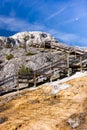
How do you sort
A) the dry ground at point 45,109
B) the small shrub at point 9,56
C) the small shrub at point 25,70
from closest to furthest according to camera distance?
the dry ground at point 45,109 < the small shrub at point 25,70 < the small shrub at point 9,56

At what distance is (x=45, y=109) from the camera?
1091 inches

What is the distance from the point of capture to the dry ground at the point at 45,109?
24484 millimetres

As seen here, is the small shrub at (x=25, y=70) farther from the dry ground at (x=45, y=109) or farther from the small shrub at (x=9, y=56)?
the dry ground at (x=45, y=109)

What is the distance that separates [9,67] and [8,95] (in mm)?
16829

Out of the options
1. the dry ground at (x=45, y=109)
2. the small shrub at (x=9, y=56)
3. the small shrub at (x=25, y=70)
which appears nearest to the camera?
the dry ground at (x=45, y=109)

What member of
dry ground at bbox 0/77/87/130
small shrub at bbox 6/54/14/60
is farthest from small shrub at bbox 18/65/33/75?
dry ground at bbox 0/77/87/130

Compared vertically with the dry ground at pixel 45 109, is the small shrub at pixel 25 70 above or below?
above

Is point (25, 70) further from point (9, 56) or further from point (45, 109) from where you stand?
point (45, 109)

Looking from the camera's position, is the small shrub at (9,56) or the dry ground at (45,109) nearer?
the dry ground at (45,109)

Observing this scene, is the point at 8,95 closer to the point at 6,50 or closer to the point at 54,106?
the point at 54,106

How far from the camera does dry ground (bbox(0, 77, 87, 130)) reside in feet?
80.3

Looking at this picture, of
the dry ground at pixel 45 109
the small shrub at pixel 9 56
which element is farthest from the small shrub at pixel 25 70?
the dry ground at pixel 45 109

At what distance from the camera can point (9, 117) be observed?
1050 inches

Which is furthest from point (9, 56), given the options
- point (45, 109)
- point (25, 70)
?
point (45, 109)
